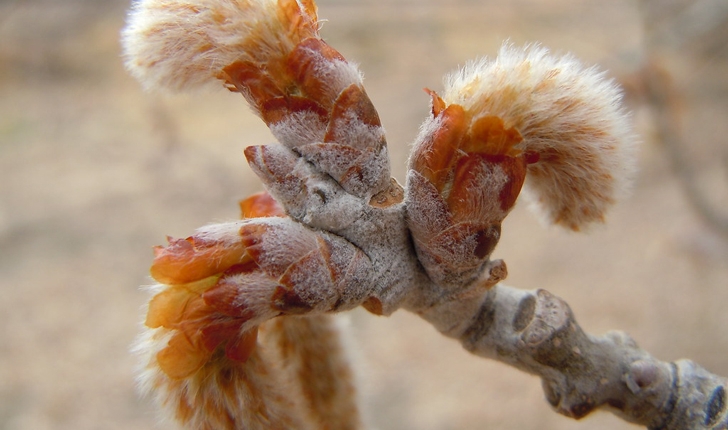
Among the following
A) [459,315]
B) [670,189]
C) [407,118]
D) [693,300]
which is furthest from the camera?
[407,118]

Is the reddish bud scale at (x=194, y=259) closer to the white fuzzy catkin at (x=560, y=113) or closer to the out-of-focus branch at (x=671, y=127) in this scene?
the white fuzzy catkin at (x=560, y=113)

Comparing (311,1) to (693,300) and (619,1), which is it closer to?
(693,300)

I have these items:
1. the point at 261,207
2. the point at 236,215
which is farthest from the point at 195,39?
the point at 236,215

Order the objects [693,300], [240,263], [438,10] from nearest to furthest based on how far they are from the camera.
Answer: [240,263] → [693,300] → [438,10]

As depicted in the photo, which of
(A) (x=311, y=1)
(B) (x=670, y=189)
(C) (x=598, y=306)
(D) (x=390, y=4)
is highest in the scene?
(A) (x=311, y=1)

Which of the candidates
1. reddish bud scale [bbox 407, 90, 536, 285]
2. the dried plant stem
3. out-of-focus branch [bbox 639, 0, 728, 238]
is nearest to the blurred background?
out-of-focus branch [bbox 639, 0, 728, 238]

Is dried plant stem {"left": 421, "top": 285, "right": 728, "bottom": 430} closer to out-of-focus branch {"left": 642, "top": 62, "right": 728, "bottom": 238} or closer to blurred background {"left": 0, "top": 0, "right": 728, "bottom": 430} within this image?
blurred background {"left": 0, "top": 0, "right": 728, "bottom": 430}

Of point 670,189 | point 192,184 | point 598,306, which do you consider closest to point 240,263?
point 598,306
